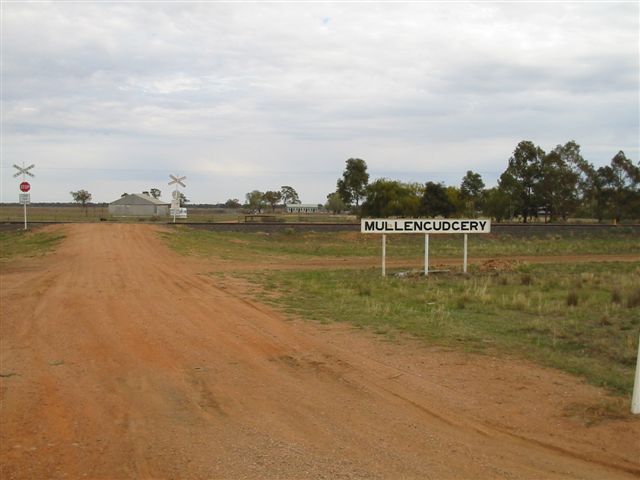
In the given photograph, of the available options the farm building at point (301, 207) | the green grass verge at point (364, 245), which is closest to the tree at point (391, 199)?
the green grass verge at point (364, 245)

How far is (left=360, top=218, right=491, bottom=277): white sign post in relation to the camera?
76.8 feet

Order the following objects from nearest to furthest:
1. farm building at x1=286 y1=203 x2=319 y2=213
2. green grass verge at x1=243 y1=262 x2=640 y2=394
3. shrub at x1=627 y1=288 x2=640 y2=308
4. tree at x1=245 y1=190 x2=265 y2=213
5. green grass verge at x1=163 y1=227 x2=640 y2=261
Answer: green grass verge at x1=243 y1=262 x2=640 y2=394
shrub at x1=627 y1=288 x2=640 y2=308
green grass verge at x1=163 y1=227 x2=640 y2=261
tree at x1=245 y1=190 x2=265 y2=213
farm building at x1=286 y1=203 x2=319 y2=213

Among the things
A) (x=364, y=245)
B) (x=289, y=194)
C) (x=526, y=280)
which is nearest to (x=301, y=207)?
(x=289, y=194)

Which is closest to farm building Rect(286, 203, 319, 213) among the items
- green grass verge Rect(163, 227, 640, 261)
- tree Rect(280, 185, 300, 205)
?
tree Rect(280, 185, 300, 205)

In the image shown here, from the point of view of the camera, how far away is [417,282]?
21188 mm

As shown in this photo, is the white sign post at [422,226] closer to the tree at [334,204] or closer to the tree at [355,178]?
the tree at [355,178]

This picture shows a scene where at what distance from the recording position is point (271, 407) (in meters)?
7.12

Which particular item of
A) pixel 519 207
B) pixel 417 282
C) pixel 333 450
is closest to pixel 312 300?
pixel 417 282

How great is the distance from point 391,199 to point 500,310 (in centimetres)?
6342

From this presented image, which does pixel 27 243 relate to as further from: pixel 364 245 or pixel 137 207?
pixel 137 207

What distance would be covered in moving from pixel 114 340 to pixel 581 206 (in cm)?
9968

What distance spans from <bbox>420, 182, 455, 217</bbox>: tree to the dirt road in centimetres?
6484

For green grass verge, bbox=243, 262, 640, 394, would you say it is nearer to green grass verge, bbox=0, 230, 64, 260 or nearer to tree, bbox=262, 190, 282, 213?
green grass verge, bbox=0, 230, 64, 260

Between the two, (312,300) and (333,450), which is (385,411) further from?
(312,300)
